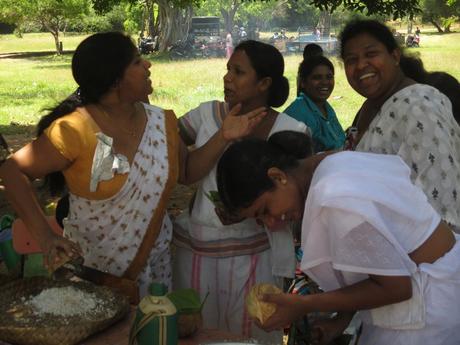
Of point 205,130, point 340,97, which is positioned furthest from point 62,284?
point 340,97

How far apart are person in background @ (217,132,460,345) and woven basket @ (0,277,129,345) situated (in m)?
0.56

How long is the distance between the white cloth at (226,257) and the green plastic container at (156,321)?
0.70m

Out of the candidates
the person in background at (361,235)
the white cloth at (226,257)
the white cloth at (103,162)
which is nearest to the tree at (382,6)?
the white cloth at (226,257)

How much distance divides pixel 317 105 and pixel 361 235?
2.83 meters

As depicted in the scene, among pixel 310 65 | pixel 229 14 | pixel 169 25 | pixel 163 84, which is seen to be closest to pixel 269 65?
pixel 310 65

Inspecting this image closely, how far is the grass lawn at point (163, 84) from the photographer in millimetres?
12508

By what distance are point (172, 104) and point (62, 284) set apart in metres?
11.1

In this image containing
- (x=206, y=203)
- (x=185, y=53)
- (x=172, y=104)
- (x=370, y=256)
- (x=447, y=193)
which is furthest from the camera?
(x=185, y=53)

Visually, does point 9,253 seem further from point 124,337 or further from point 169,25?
point 169,25

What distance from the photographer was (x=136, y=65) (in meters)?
2.31

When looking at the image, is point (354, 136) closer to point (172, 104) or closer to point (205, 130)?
point (205, 130)

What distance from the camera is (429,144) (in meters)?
2.08

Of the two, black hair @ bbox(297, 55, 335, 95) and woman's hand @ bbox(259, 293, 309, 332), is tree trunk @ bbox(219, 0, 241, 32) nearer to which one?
black hair @ bbox(297, 55, 335, 95)

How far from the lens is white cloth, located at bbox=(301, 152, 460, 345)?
1.48 meters
